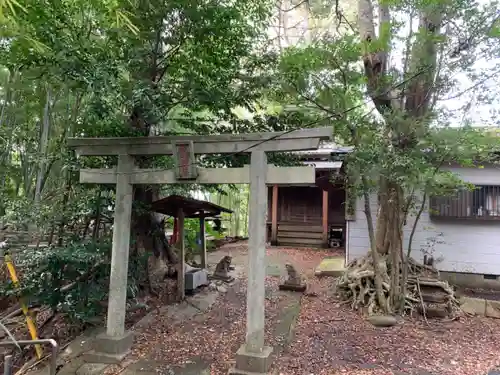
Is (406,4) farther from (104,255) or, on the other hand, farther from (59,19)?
(104,255)

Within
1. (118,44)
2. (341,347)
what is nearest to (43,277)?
(118,44)

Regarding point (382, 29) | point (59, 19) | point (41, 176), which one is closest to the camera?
point (59, 19)

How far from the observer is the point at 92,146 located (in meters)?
5.12

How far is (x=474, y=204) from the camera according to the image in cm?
789

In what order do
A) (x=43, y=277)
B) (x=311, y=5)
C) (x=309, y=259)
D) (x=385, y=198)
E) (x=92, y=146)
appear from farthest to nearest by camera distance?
1. (x=309, y=259)
2. (x=311, y=5)
3. (x=385, y=198)
4. (x=43, y=277)
5. (x=92, y=146)

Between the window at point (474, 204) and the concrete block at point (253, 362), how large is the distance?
17.4 feet

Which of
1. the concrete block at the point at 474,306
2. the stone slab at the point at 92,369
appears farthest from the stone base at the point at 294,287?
the stone slab at the point at 92,369

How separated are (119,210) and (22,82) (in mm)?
4118

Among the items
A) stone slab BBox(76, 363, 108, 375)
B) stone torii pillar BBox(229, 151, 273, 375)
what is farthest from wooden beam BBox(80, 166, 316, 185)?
stone slab BBox(76, 363, 108, 375)

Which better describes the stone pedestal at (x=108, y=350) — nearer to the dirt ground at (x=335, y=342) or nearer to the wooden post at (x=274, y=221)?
the dirt ground at (x=335, y=342)

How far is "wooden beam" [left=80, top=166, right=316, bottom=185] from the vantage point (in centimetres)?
425

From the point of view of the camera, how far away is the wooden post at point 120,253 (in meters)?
4.87

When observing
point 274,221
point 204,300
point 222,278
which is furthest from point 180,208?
point 274,221

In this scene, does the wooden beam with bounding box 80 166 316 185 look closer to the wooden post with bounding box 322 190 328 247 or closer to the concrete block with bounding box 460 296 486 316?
the concrete block with bounding box 460 296 486 316
